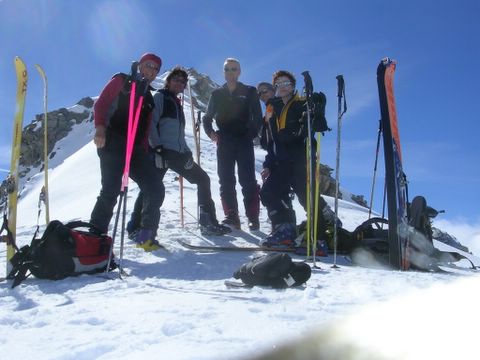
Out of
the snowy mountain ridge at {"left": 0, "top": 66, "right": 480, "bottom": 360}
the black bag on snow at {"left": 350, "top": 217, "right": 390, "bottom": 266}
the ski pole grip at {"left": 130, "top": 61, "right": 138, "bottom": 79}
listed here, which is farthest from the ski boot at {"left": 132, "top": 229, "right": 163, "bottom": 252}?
the black bag on snow at {"left": 350, "top": 217, "right": 390, "bottom": 266}

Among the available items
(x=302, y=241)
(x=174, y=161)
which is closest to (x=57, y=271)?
(x=174, y=161)

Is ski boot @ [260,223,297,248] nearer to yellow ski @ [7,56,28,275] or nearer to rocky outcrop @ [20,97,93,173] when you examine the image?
yellow ski @ [7,56,28,275]

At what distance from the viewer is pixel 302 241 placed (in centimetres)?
502

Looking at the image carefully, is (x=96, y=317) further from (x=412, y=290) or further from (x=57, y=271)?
(x=412, y=290)

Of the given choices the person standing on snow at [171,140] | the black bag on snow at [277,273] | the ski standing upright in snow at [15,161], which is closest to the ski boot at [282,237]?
the person standing on snow at [171,140]

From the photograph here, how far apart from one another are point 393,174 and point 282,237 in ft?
4.71

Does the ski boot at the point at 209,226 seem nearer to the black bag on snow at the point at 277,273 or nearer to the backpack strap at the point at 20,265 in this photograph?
the backpack strap at the point at 20,265

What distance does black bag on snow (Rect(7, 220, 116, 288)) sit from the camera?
11.4 feet

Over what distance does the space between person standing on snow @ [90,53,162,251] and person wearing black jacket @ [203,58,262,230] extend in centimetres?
144

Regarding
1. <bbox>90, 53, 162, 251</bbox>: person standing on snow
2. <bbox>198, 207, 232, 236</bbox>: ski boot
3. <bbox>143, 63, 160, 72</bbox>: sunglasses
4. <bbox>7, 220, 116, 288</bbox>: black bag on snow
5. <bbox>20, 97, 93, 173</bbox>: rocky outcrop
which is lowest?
<bbox>7, 220, 116, 288</bbox>: black bag on snow

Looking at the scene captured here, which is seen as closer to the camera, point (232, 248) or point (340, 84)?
point (340, 84)

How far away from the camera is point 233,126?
5.96 meters

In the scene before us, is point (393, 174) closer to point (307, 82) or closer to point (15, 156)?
point (307, 82)

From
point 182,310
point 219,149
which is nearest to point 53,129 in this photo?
point 219,149
